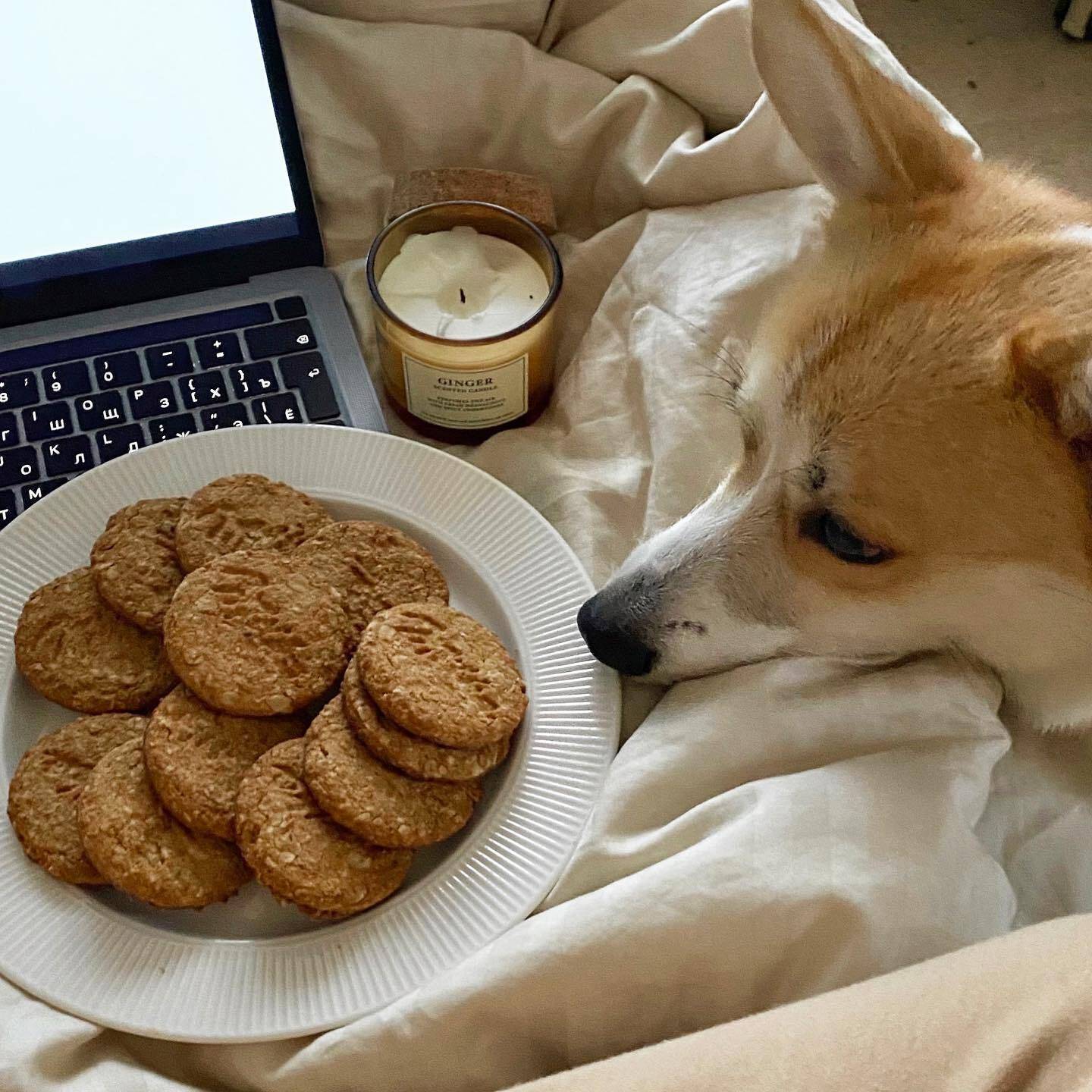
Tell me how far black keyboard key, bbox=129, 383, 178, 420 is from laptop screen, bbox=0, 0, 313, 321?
0.39 feet

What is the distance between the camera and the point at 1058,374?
2.20 ft

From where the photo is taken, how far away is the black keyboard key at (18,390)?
0.99m

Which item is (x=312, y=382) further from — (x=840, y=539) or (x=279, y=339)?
(x=840, y=539)

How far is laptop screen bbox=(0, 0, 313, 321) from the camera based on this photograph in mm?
890

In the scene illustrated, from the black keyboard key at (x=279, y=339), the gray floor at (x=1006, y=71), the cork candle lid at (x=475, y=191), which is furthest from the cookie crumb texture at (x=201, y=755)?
the gray floor at (x=1006, y=71)

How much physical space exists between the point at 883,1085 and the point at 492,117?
98 centimetres

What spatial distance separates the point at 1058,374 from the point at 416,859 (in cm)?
57

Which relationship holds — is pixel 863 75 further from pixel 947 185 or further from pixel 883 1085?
pixel 883 1085

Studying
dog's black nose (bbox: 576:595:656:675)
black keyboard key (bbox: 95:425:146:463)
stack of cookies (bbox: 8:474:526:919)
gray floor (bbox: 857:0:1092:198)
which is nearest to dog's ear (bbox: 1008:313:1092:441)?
dog's black nose (bbox: 576:595:656:675)

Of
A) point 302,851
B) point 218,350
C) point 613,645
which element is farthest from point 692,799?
point 218,350

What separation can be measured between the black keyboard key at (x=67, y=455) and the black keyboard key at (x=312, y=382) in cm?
19

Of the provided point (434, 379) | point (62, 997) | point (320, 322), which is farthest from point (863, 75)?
point (62, 997)

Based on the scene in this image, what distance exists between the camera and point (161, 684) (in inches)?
34.3

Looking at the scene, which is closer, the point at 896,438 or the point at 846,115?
the point at 896,438
